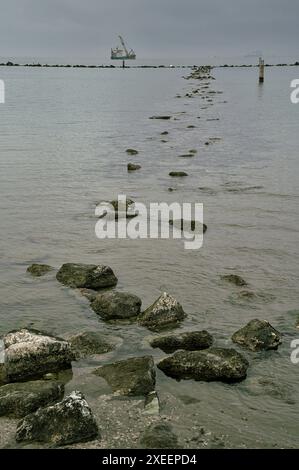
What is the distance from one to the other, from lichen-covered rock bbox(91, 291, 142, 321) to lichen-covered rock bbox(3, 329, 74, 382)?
5.10 ft

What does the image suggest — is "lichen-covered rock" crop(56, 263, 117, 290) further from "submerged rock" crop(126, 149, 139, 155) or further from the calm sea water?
"submerged rock" crop(126, 149, 139, 155)

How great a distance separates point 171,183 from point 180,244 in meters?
7.06

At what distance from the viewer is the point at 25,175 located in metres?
21.2

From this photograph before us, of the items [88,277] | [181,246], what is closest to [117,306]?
[88,277]

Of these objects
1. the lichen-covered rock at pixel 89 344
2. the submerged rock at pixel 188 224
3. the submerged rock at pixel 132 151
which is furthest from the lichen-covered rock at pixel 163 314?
the submerged rock at pixel 132 151

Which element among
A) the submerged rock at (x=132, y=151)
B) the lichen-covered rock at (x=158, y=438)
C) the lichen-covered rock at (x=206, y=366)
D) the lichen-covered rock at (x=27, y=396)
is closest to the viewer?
the lichen-covered rock at (x=158, y=438)

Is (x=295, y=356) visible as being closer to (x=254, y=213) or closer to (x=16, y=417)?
(x=16, y=417)

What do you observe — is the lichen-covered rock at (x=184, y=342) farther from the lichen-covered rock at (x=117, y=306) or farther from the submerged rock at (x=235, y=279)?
the submerged rock at (x=235, y=279)

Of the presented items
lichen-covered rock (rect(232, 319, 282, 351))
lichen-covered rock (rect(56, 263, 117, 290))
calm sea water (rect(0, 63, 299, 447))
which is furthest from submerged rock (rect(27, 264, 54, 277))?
lichen-covered rock (rect(232, 319, 282, 351))

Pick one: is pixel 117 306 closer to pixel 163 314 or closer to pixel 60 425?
pixel 163 314

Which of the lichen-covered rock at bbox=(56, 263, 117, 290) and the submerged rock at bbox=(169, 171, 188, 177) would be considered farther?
the submerged rock at bbox=(169, 171, 188, 177)

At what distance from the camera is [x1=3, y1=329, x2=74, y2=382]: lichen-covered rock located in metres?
7.56

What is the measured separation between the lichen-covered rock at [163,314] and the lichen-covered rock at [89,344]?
0.80m

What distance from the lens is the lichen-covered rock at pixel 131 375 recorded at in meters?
7.16
